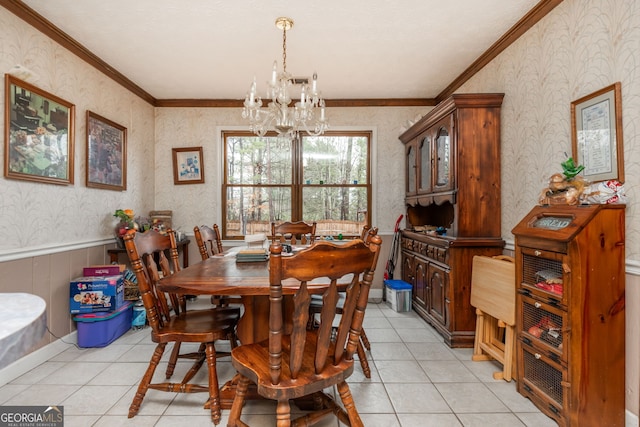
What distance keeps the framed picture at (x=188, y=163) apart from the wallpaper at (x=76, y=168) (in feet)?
1.42

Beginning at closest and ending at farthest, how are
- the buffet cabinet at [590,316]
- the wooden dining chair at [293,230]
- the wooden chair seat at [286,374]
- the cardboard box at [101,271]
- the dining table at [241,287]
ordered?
the wooden chair seat at [286,374] → the dining table at [241,287] → the buffet cabinet at [590,316] → the cardboard box at [101,271] → the wooden dining chair at [293,230]

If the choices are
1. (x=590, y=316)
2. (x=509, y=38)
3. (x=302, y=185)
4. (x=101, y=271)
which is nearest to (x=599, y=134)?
(x=590, y=316)

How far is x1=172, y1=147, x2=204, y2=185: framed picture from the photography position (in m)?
4.39

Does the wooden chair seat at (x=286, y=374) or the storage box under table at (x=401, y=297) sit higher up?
the wooden chair seat at (x=286, y=374)

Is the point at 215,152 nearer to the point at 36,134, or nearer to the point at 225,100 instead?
the point at 225,100

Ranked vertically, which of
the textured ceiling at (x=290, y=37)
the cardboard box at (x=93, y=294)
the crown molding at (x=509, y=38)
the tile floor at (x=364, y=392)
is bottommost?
the tile floor at (x=364, y=392)

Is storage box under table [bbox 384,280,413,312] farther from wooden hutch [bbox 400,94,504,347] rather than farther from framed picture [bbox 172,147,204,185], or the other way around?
framed picture [bbox 172,147,204,185]

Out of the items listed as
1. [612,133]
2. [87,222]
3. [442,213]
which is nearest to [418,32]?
[612,133]

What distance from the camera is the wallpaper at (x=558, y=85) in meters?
1.74

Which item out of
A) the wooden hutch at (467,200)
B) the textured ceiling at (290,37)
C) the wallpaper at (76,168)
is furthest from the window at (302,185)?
the wooden hutch at (467,200)

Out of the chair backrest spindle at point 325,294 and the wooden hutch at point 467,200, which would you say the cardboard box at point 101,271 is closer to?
the chair backrest spindle at point 325,294

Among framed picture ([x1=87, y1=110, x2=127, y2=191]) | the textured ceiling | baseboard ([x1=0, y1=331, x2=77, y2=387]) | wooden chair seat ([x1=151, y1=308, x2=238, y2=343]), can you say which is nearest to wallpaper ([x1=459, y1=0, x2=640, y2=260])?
the textured ceiling

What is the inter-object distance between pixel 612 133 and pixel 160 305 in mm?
2759

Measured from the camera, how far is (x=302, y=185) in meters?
4.47
